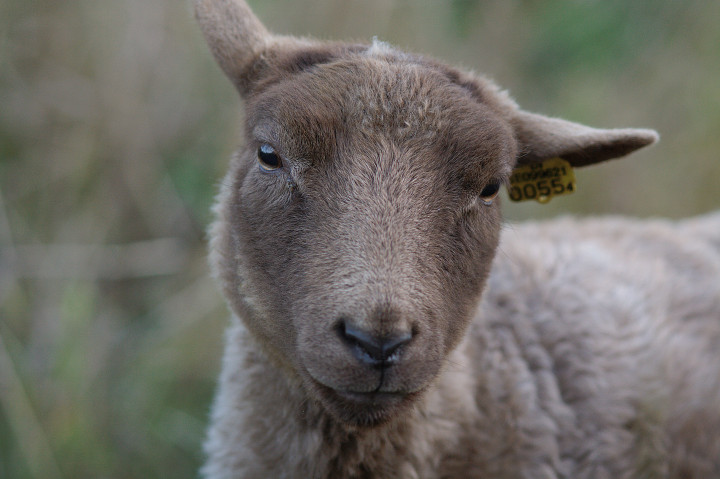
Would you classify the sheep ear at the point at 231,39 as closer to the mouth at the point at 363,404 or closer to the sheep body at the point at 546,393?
the sheep body at the point at 546,393

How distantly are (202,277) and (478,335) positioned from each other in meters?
3.20

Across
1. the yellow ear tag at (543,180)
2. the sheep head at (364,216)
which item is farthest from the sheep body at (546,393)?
the yellow ear tag at (543,180)

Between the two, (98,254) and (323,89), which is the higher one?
(323,89)

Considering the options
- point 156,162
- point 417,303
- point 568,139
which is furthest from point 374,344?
point 156,162

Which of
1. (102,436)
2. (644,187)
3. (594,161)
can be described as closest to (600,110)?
(644,187)

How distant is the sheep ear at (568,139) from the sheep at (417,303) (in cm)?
1

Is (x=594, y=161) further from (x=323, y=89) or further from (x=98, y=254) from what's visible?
(x=98, y=254)

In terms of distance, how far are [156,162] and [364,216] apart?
14.3 feet

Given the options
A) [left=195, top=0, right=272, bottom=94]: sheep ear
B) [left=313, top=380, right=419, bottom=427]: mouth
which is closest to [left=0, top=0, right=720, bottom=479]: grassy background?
[left=195, top=0, right=272, bottom=94]: sheep ear

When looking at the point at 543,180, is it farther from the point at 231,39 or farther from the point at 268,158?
the point at 231,39

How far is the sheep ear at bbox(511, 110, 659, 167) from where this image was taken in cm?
358

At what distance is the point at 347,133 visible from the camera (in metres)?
3.04

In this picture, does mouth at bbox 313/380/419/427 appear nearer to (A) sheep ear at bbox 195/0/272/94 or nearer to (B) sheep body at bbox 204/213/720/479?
(B) sheep body at bbox 204/213/720/479

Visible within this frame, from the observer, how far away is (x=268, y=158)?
321 centimetres
